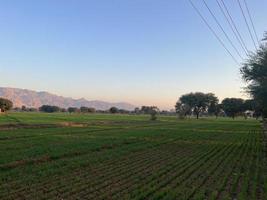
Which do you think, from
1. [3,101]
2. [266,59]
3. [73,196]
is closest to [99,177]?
[73,196]

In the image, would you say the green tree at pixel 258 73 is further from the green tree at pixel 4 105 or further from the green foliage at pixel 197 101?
the green foliage at pixel 197 101

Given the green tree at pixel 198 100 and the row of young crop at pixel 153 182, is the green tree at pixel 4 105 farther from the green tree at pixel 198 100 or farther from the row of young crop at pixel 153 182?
the row of young crop at pixel 153 182

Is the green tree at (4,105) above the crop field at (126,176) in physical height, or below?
above

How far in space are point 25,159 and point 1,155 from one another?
2.46 metres

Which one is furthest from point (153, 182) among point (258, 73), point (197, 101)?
point (197, 101)

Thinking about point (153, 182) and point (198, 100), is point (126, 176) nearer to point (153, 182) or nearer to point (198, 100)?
point (153, 182)

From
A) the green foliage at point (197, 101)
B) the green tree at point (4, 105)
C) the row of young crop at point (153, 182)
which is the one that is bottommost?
the row of young crop at point (153, 182)

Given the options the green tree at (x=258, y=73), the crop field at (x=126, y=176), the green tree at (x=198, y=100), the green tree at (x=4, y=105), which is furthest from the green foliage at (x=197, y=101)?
the crop field at (x=126, y=176)

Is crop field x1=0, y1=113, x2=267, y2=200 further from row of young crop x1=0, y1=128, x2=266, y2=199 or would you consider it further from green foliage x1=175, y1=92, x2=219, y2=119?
green foliage x1=175, y1=92, x2=219, y2=119

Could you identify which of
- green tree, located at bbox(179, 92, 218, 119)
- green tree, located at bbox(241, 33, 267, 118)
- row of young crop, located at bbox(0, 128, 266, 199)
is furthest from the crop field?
green tree, located at bbox(179, 92, 218, 119)

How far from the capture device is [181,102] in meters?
198

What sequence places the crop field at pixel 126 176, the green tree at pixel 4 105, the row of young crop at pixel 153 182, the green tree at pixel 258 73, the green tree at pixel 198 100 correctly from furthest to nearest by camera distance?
the green tree at pixel 198 100
the green tree at pixel 4 105
the green tree at pixel 258 73
the crop field at pixel 126 176
the row of young crop at pixel 153 182

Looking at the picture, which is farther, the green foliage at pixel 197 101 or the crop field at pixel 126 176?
the green foliage at pixel 197 101

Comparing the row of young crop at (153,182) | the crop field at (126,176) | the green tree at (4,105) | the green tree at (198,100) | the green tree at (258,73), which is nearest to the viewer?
the row of young crop at (153,182)
